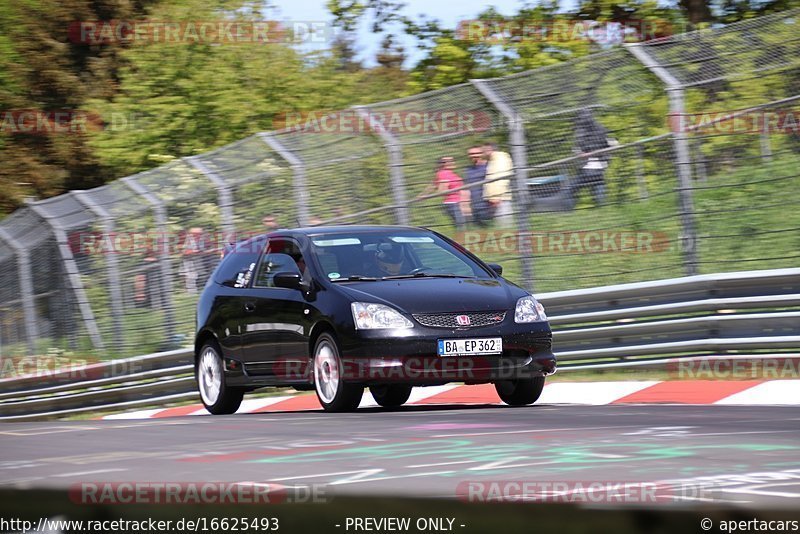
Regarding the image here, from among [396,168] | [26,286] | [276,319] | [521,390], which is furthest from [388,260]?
[26,286]

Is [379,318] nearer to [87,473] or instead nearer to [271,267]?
[271,267]

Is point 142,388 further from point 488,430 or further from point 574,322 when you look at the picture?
point 488,430

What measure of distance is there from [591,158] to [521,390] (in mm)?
2684

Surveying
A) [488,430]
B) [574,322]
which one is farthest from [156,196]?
[488,430]

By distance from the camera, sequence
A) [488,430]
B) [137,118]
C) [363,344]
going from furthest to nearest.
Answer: [137,118]
[363,344]
[488,430]

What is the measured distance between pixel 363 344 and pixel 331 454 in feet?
10.7

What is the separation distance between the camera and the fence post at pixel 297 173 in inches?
580

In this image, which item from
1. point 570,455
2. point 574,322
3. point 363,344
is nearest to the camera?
point 570,455

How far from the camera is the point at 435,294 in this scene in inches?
400

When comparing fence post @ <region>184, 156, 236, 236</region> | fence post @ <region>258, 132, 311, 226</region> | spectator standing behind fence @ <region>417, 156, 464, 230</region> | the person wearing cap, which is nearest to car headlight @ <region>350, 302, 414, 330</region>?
the person wearing cap

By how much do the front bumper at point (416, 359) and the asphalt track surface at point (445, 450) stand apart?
12.4 inches

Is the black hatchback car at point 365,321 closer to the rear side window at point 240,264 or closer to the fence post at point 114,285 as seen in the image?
the rear side window at point 240,264

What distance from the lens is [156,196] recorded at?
16.5 m

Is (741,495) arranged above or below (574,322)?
above
